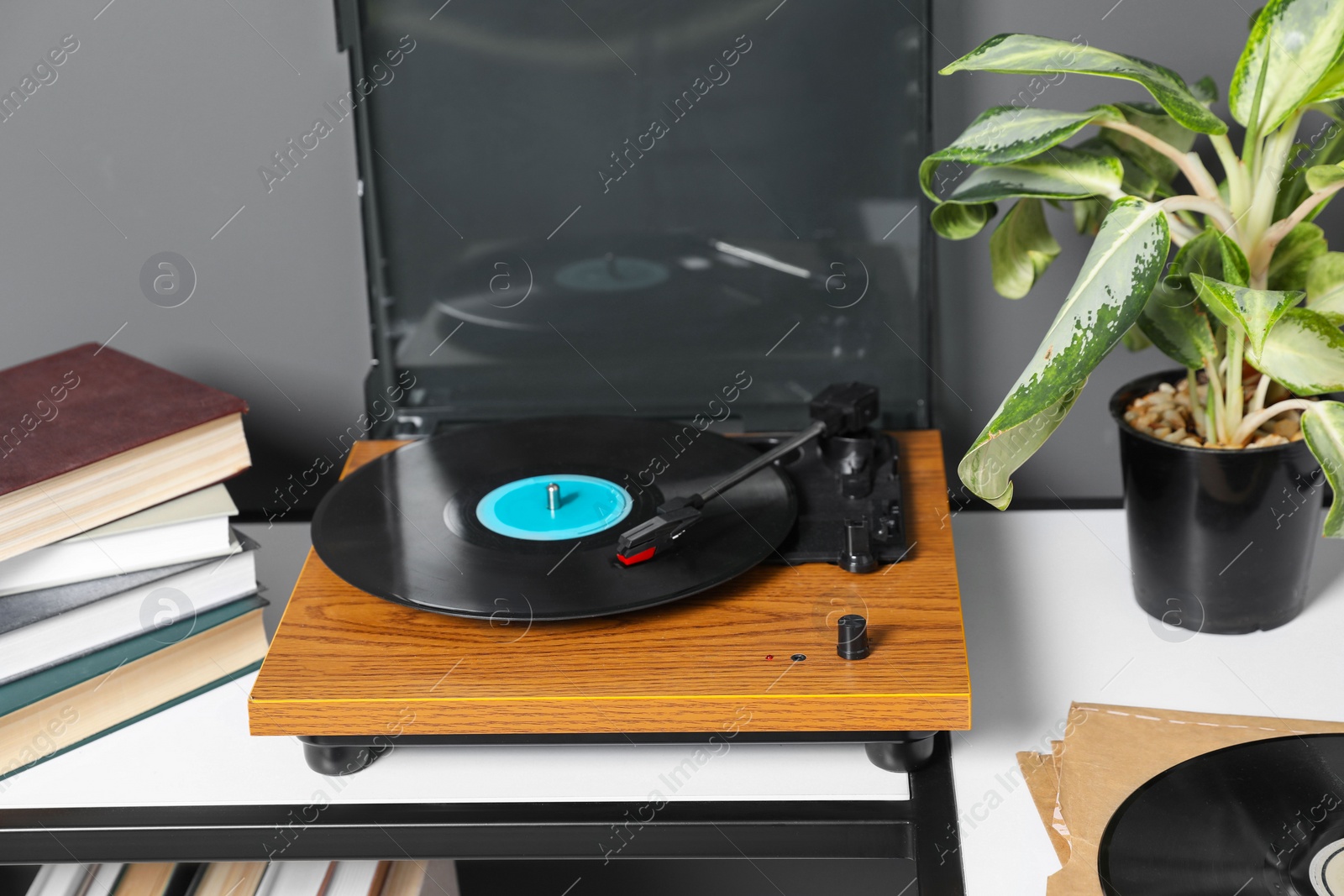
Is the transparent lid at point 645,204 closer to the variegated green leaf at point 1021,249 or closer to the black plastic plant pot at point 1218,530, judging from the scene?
the variegated green leaf at point 1021,249

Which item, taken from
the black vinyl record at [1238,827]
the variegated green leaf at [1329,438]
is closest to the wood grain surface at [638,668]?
the black vinyl record at [1238,827]

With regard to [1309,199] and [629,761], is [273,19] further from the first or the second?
[1309,199]

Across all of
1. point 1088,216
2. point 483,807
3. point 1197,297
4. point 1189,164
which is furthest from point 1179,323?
point 483,807

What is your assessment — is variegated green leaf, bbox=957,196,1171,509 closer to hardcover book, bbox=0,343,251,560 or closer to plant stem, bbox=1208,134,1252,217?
plant stem, bbox=1208,134,1252,217

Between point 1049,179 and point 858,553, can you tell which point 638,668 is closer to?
point 858,553

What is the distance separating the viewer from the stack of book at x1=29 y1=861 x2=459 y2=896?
104cm

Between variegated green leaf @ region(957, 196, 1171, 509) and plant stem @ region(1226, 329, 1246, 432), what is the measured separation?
0.16 meters

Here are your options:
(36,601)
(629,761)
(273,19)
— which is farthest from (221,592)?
(273,19)

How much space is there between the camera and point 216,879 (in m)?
1.06

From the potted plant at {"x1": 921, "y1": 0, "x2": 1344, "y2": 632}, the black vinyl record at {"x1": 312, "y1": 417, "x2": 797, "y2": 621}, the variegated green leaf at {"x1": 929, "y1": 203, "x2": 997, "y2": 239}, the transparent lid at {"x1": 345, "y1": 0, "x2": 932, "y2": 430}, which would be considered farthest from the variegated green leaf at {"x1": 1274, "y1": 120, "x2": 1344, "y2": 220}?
the black vinyl record at {"x1": 312, "y1": 417, "x2": 797, "y2": 621}

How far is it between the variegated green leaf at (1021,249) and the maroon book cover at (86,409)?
2.34ft

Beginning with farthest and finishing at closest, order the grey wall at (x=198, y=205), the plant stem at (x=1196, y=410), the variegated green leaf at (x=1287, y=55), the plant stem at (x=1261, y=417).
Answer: the grey wall at (x=198, y=205) → the plant stem at (x=1196, y=410) → the plant stem at (x=1261, y=417) → the variegated green leaf at (x=1287, y=55)

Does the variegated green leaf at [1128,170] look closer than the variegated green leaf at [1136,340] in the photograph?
Yes

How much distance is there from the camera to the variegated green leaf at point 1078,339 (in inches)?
30.1
